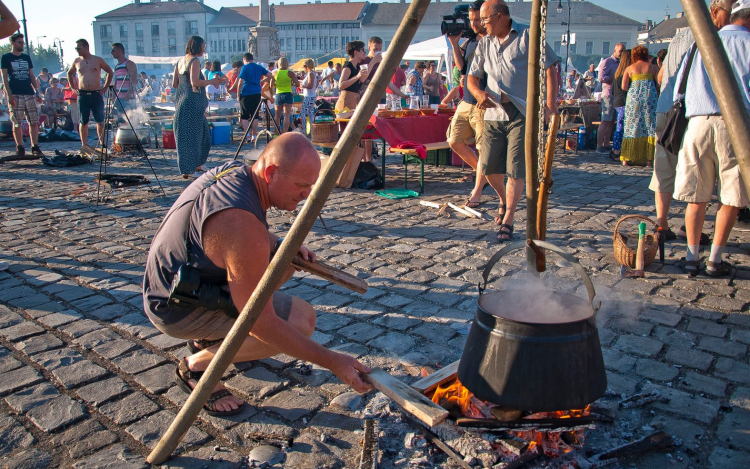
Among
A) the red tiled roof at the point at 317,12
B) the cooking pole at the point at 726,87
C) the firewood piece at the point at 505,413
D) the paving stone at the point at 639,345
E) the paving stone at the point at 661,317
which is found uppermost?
the red tiled roof at the point at 317,12

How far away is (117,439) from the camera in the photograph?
8.79 ft

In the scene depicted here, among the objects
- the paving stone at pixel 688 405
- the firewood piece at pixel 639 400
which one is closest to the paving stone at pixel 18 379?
the firewood piece at pixel 639 400

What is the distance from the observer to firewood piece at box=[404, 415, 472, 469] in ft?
7.84

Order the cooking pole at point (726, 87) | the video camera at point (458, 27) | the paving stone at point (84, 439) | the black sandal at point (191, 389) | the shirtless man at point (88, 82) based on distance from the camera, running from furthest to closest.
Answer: the shirtless man at point (88, 82), the video camera at point (458, 27), the black sandal at point (191, 389), the paving stone at point (84, 439), the cooking pole at point (726, 87)

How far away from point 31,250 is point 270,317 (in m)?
4.43

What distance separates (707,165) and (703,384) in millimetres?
2199

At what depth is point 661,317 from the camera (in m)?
3.99

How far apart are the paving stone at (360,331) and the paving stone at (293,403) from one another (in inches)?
27.4

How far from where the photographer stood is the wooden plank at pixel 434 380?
2.77m

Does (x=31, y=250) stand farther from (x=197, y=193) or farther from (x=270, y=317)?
(x=270, y=317)

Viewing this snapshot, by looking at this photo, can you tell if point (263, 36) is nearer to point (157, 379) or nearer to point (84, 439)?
point (157, 379)

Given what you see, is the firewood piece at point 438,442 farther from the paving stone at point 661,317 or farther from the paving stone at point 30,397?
the paving stone at point 661,317

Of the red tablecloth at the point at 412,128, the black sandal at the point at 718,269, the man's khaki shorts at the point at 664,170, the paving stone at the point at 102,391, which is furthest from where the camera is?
the red tablecloth at the point at 412,128

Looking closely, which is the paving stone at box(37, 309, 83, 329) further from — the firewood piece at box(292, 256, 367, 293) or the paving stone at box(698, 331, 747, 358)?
the paving stone at box(698, 331, 747, 358)
